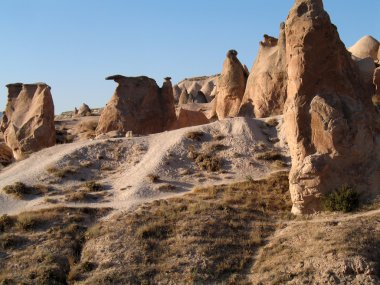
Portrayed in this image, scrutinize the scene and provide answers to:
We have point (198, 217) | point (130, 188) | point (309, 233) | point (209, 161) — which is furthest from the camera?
point (209, 161)

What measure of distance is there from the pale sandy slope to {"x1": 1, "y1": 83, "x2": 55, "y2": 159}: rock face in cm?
390

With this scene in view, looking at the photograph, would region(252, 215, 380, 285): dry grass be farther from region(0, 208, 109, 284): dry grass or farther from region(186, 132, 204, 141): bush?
region(186, 132, 204, 141): bush

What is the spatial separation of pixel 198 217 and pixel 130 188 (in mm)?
5140

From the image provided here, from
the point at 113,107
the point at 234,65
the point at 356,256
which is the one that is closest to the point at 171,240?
the point at 356,256

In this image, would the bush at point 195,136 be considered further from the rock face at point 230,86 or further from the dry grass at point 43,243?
the rock face at point 230,86

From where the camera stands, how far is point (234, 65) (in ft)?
138

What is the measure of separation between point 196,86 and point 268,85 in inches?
2222

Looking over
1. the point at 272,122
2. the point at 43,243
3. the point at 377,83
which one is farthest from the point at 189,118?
the point at 43,243

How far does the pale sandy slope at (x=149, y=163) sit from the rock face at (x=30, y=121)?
3904mm

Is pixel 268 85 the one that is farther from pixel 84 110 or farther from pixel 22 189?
pixel 84 110

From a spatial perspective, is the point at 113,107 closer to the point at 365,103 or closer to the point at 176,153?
the point at 176,153

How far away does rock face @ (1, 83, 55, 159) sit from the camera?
34.1 metres

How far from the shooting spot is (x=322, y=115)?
66.6 feet

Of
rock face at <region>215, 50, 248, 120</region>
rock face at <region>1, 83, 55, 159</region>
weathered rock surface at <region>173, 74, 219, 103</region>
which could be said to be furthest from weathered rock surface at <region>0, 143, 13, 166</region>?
weathered rock surface at <region>173, 74, 219, 103</region>
